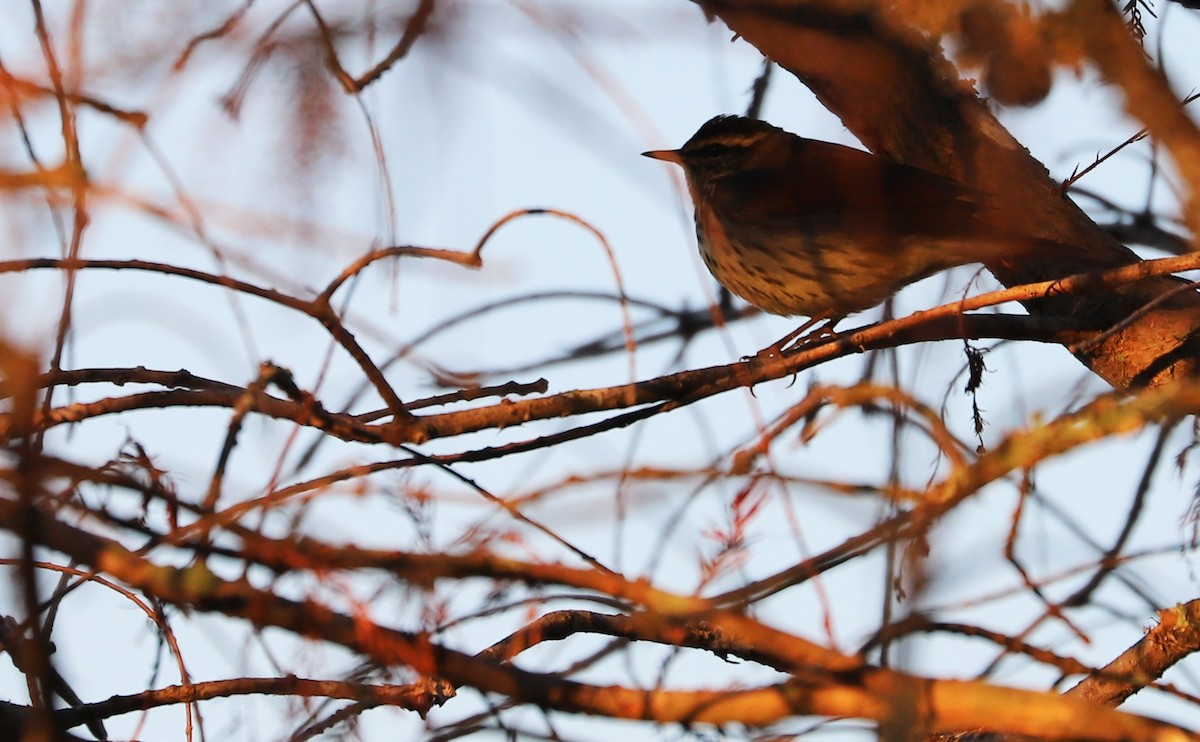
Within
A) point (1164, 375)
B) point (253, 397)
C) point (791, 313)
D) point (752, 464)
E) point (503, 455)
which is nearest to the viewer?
point (253, 397)

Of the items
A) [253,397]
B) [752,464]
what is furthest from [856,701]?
[253,397]

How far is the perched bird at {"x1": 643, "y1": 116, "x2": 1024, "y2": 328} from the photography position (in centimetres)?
520

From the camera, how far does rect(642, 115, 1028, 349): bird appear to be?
518 cm

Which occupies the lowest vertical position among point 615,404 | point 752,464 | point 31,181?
point 752,464

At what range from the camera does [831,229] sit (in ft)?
19.2

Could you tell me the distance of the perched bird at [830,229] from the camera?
205 inches

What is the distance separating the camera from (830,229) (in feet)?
19.2

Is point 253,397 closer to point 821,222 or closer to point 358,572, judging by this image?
point 358,572

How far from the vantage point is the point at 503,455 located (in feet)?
10.5

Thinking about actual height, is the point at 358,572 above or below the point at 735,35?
below

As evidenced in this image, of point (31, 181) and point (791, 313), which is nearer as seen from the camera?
point (31, 181)

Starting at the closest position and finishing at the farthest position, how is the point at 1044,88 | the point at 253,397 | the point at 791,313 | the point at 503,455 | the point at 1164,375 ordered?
the point at 253,397 < the point at 1044,88 < the point at 503,455 < the point at 1164,375 < the point at 791,313

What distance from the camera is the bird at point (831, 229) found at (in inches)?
204

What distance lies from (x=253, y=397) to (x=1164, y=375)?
317cm
